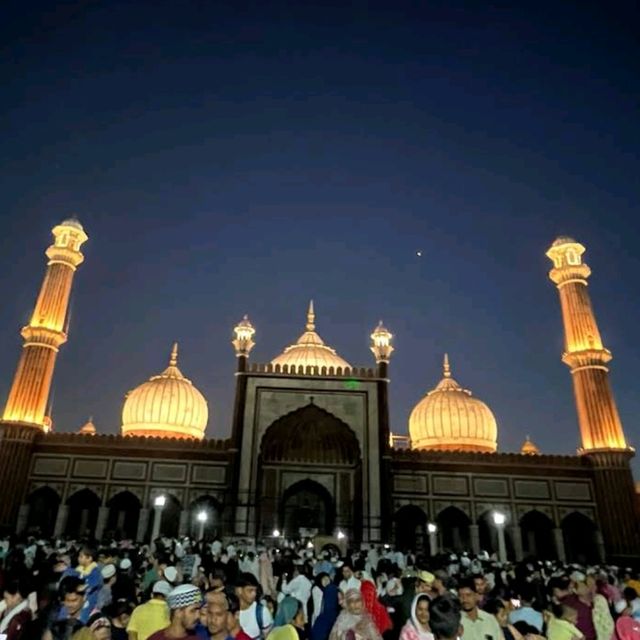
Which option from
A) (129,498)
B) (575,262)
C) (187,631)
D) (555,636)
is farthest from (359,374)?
(187,631)

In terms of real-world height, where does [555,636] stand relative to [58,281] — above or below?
below

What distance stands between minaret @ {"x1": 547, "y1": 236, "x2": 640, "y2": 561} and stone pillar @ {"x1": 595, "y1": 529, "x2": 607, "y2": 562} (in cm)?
4

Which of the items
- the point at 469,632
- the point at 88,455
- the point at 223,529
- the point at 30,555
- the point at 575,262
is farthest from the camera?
the point at 575,262

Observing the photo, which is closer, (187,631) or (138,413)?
(187,631)

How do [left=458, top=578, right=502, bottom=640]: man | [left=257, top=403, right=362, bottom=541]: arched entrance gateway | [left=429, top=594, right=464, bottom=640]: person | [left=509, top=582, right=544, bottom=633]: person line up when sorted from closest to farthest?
[left=429, top=594, right=464, bottom=640]: person < [left=458, top=578, right=502, bottom=640]: man < [left=509, top=582, right=544, bottom=633]: person < [left=257, top=403, right=362, bottom=541]: arched entrance gateway

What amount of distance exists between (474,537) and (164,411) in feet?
53.1

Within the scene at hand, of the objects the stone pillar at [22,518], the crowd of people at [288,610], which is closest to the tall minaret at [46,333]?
the stone pillar at [22,518]

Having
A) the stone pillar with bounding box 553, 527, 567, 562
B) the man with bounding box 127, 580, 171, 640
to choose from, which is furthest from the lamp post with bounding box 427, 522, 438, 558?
the man with bounding box 127, 580, 171, 640

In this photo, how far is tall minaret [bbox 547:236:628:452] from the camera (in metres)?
24.9

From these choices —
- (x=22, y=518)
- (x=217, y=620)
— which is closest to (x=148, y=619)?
(x=217, y=620)

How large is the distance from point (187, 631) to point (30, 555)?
11593 millimetres

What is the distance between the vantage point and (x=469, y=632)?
464 centimetres

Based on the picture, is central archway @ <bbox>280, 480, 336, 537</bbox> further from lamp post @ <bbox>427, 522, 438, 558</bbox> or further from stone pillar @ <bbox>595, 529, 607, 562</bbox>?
stone pillar @ <bbox>595, 529, 607, 562</bbox>

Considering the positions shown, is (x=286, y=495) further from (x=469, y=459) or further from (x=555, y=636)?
(x=555, y=636)
